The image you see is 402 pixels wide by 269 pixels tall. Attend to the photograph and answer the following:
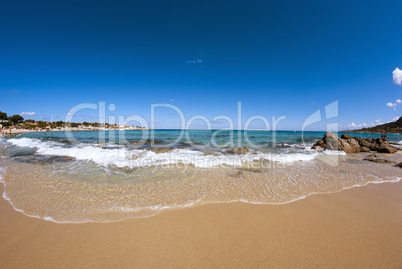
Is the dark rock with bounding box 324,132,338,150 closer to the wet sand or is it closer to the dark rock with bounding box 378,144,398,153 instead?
the dark rock with bounding box 378,144,398,153

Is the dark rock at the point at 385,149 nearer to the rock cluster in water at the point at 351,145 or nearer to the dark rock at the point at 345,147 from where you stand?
the rock cluster in water at the point at 351,145

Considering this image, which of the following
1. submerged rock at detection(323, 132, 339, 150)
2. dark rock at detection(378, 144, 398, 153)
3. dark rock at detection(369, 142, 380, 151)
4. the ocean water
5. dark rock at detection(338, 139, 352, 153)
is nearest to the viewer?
the ocean water

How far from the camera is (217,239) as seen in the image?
8.96 ft

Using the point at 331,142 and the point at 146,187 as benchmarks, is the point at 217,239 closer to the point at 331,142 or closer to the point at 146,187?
the point at 146,187

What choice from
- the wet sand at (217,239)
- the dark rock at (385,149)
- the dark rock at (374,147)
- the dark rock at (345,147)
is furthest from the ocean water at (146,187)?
the dark rock at (374,147)

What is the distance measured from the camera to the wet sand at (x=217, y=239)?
7.52 ft

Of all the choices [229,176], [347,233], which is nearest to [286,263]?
[347,233]

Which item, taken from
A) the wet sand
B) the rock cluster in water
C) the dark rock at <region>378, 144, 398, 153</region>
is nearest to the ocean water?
the wet sand

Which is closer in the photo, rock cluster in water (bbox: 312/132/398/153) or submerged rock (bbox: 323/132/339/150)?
rock cluster in water (bbox: 312/132/398/153)

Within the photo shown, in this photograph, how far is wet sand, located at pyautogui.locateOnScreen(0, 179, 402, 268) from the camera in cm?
229

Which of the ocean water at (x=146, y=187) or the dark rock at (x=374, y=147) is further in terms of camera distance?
the dark rock at (x=374, y=147)

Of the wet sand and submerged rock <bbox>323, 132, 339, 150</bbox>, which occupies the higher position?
submerged rock <bbox>323, 132, 339, 150</bbox>

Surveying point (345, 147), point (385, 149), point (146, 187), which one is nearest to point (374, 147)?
point (385, 149)

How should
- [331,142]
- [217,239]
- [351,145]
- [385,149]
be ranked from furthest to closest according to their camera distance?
1. [331,142]
2. [351,145]
3. [385,149]
4. [217,239]
